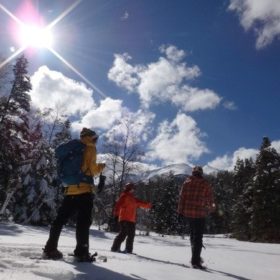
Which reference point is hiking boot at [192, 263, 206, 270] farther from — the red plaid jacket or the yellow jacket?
the yellow jacket

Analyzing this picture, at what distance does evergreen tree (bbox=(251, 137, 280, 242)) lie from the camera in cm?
4056

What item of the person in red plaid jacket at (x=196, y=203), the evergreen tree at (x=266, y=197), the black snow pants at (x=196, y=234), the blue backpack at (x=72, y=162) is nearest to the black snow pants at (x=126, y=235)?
the person in red plaid jacket at (x=196, y=203)

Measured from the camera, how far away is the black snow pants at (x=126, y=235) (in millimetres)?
9555

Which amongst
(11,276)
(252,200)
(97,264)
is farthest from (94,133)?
(252,200)

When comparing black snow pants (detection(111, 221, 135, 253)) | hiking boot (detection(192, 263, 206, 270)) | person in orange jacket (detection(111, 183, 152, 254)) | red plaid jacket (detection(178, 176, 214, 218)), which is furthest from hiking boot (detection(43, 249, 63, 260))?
person in orange jacket (detection(111, 183, 152, 254))

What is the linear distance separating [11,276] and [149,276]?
5.89 ft

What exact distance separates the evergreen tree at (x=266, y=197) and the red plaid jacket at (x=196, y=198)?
112 ft

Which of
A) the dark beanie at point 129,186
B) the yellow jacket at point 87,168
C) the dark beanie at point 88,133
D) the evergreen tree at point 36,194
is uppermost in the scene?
the evergreen tree at point 36,194

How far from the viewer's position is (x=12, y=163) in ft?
95.2

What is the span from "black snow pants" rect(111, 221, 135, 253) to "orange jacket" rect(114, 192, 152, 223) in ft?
0.39

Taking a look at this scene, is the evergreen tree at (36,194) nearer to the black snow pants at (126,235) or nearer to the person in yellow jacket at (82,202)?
the black snow pants at (126,235)

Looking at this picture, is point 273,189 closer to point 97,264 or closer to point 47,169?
point 47,169

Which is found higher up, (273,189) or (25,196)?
(273,189)

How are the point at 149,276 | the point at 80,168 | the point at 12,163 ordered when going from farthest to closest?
the point at 12,163 → the point at 80,168 → the point at 149,276
